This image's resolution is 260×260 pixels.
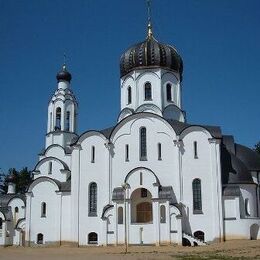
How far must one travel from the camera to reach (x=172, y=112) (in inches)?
1570

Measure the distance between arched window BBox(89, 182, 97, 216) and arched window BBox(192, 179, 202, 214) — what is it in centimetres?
785

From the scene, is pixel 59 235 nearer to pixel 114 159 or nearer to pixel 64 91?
pixel 114 159

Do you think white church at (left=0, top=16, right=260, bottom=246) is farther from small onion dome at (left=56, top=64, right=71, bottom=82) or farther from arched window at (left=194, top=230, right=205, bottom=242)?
small onion dome at (left=56, top=64, right=71, bottom=82)

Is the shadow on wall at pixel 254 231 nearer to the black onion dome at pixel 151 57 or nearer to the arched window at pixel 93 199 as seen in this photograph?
the arched window at pixel 93 199

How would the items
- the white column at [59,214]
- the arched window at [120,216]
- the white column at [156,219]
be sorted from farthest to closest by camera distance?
the white column at [59,214] < the arched window at [120,216] < the white column at [156,219]

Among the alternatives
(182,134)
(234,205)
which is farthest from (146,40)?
(234,205)

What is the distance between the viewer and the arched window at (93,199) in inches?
1423

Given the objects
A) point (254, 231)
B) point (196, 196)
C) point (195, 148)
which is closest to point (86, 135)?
point (195, 148)

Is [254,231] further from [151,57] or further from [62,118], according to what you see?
[62,118]

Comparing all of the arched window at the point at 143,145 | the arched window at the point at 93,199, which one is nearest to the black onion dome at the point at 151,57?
A: the arched window at the point at 143,145

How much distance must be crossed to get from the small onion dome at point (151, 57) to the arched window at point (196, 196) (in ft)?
36.6

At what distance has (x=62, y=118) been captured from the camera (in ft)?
147

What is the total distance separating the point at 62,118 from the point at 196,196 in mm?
16701

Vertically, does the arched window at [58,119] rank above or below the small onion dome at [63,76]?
below
